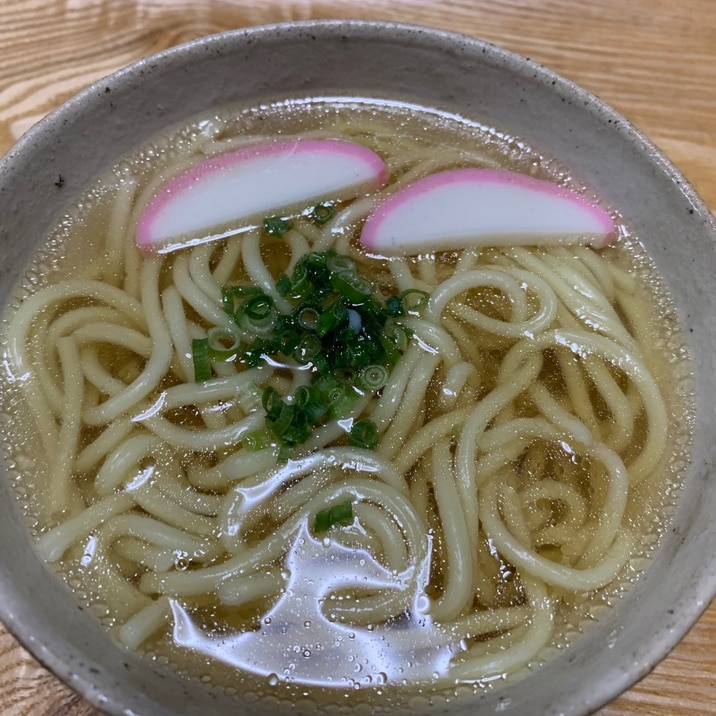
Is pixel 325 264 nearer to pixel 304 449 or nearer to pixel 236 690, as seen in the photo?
pixel 304 449

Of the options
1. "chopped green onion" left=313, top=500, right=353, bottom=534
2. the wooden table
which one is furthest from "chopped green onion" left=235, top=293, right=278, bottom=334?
the wooden table

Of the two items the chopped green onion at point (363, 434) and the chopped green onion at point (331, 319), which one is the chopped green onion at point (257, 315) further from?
the chopped green onion at point (363, 434)

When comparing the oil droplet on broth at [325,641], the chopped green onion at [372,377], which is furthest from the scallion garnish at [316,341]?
the oil droplet on broth at [325,641]

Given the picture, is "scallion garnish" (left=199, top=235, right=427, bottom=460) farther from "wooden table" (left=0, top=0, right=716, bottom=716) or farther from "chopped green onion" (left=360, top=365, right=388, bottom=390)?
"wooden table" (left=0, top=0, right=716, bottom=716)

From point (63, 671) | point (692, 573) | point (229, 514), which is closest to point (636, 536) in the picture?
point (692, 573)

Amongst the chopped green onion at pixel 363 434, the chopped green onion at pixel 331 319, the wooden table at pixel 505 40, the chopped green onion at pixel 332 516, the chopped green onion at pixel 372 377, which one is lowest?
the chopped green onion at pixel 332 516

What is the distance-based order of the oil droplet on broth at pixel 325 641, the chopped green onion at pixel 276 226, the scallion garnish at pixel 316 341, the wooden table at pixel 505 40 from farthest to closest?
the wooden table at pixel 505 40 → the chopped green onion at pixel 276 226 → the scallion garnish at pixel 316 341 → the oil droplet on broth at pixel 325 641
